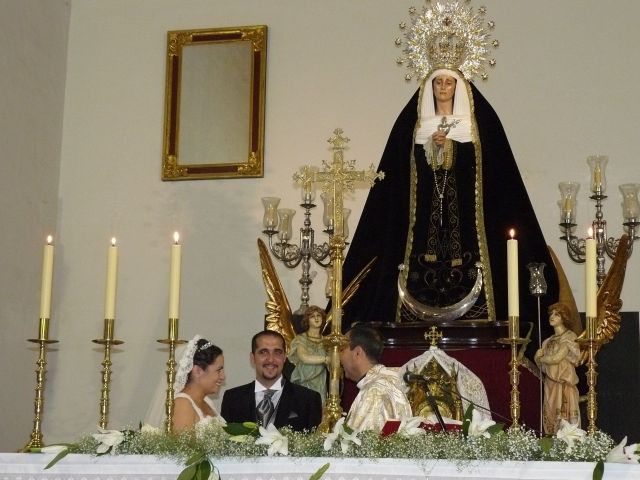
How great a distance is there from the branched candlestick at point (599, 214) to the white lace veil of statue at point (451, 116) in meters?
0.98

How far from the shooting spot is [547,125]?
30.5 feet

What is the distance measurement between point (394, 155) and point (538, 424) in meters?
2.18

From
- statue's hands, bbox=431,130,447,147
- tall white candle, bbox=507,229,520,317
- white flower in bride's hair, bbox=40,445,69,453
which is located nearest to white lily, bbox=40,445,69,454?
white flower in bride's hair, bbox=40,445,69,453

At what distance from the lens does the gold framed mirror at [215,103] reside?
32.1 ft

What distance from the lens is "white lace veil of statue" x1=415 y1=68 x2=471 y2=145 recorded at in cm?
821

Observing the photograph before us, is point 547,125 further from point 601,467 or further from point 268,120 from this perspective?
point 601,467

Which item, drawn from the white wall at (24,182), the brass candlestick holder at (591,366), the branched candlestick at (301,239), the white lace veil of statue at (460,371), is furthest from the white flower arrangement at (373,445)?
the white wall at (24,182)

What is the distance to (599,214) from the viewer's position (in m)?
8.55

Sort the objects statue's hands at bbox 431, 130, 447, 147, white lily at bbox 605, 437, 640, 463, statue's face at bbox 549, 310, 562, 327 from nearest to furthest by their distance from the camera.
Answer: white lily at bbox 605, 437, 640, 463, statue's face at bbox 549, 310, 562, 327, statue's hands at bbox 431, 130, 447, 147

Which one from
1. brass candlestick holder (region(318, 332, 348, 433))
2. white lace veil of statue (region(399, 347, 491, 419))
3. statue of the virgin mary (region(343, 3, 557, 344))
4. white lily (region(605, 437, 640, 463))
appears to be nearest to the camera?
white lily (region(605, 437, 640, 463))

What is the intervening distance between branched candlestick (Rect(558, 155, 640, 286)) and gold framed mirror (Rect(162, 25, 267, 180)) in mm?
2558

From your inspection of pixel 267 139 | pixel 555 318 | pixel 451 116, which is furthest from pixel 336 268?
pixel 267 139

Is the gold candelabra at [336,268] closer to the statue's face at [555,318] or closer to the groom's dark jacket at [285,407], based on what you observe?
the groom's dark jacket at [285,407]

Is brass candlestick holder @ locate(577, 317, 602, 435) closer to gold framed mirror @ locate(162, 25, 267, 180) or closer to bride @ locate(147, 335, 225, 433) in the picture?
bride @ locate(147, 335, 225, 433)
